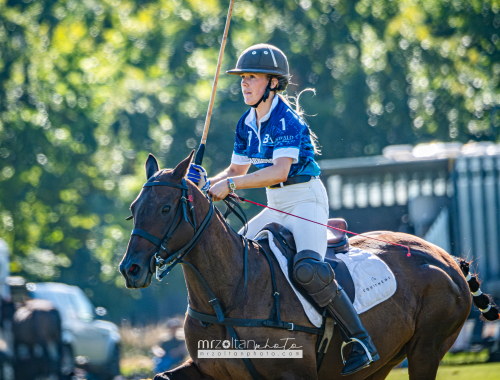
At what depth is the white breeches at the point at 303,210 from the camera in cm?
513

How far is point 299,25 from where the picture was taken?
26.5 meters

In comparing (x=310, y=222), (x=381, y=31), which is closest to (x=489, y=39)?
(x=381, y=31)

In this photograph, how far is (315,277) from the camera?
15.9 ft

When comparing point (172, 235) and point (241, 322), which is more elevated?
point (172, 235)

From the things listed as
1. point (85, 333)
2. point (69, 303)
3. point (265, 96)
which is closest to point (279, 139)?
point (265, 96)

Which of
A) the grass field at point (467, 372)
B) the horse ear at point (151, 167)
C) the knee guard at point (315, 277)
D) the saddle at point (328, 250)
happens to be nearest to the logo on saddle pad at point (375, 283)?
the saddle at point (328, 250)

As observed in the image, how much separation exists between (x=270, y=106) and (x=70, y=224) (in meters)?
19.9

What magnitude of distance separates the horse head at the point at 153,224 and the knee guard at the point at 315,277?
887 mm

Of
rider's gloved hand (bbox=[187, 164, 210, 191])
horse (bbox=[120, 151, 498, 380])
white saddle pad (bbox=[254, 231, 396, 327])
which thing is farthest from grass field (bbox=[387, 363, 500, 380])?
rider's gloved hand (bbox=[187, 164, 210, 191])

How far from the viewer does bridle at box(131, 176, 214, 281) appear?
4.39m

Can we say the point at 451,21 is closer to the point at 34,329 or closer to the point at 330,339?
the point at 34,329

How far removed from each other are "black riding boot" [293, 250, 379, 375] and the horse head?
0.92 metres

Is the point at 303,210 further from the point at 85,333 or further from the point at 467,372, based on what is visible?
the point at 85,333

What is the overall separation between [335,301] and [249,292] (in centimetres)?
68
